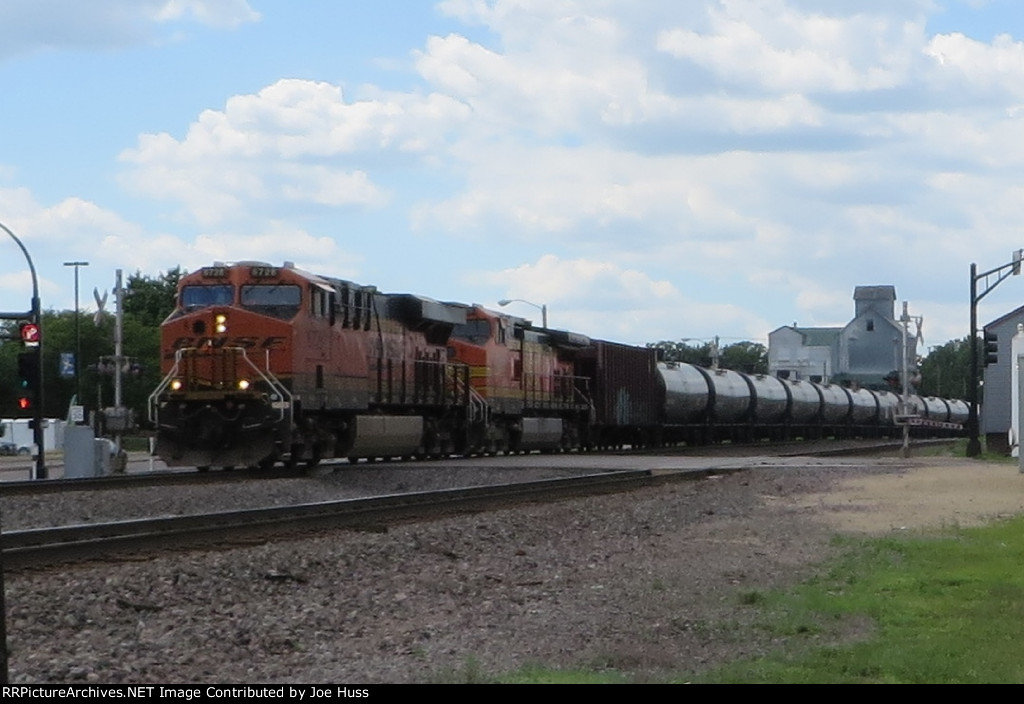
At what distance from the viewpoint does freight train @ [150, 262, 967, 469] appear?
89.7 ft

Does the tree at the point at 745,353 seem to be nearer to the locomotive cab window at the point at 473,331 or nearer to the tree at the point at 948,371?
the tree at the point at 948,371

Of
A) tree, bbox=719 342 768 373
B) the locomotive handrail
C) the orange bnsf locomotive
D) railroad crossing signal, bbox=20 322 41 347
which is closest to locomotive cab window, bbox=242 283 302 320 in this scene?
the orange bnsf locomotive

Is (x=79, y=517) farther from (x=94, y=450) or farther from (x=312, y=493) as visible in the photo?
(x=94, y=450)

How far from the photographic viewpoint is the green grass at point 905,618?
25.9 feet

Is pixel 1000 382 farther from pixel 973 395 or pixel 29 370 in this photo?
pixel 29 370

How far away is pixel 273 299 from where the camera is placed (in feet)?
92.9

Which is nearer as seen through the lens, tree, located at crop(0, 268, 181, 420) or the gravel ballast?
the gravel ballast

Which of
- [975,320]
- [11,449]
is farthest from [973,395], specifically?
[11,449]

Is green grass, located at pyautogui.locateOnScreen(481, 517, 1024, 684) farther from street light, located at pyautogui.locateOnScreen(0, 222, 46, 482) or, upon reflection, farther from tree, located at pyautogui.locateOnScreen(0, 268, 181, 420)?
tree, located at pyautogui.locateOnScreen(0, 268, 181, 420)

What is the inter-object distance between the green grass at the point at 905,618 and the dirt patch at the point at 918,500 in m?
3.44

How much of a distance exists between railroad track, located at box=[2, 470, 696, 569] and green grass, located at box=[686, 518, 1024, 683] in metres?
5.92

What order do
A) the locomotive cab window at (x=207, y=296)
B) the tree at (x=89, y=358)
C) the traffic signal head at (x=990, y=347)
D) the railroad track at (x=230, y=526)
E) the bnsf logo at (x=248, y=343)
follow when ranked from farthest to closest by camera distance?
the tree at (x=89, y=358), the traffic signal head at (x=990, y=347), the locomotive cab window at (x=207, y=296), the bnsf logo at (x=248, y=343), the railroad track at (x=230, y=526)

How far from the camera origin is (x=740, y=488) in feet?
85.7

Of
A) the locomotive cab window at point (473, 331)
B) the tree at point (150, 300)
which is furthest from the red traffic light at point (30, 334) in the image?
the tree at point (150, 300)
